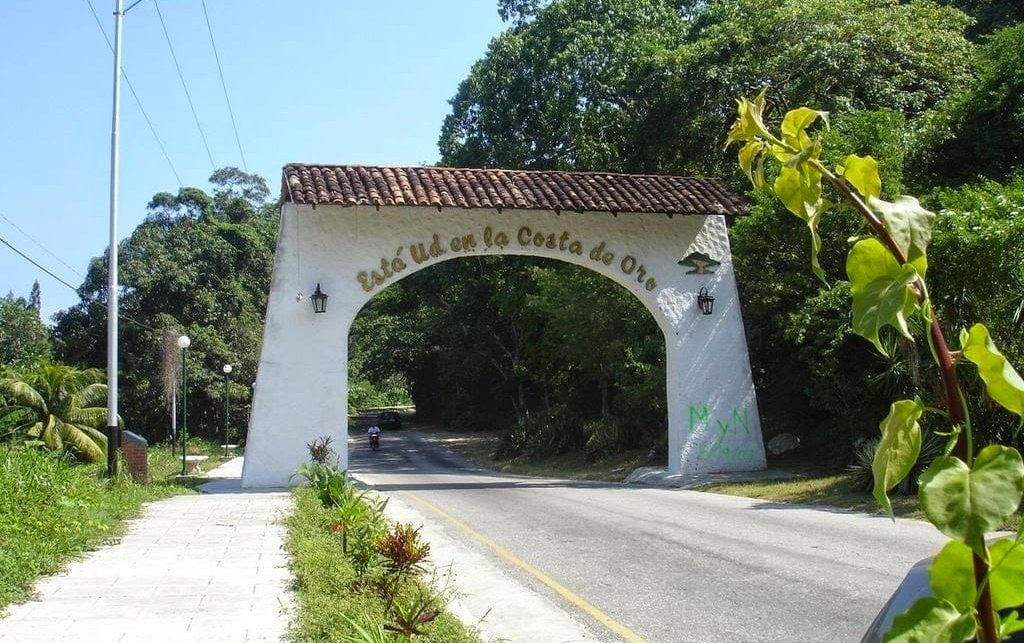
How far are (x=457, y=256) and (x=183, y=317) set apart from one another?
94.5 ft

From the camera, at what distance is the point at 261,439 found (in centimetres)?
1762

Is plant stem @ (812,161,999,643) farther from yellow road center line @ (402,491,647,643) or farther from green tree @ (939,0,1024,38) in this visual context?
green tree @ (939,0,1024,38)

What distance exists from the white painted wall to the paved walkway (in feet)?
17.4

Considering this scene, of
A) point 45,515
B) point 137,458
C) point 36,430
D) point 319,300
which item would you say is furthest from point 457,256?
point 36,430

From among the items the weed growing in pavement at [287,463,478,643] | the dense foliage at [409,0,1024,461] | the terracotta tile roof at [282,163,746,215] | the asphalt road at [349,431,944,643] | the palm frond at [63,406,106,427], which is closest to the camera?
the weed growing in pavement at [287,463,478,643]

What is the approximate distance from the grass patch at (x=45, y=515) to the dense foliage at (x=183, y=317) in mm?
28112

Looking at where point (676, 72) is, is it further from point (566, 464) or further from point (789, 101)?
point (566, 464)

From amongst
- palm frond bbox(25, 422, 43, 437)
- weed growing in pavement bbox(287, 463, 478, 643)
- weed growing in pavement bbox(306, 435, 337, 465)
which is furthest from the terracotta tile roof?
palm frond bbox(25, 422, 43, 437)

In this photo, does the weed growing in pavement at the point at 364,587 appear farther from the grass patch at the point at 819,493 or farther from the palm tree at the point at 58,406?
the palm tree at the point at 58,406

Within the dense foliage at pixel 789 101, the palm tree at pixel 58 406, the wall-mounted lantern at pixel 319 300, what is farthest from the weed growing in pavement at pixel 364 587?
the palm tree at pixel 58 406

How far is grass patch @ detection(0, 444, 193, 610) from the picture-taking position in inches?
330

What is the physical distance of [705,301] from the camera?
19500mm

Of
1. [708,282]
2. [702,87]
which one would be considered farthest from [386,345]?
[708,282]

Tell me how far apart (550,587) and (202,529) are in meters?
5.23
